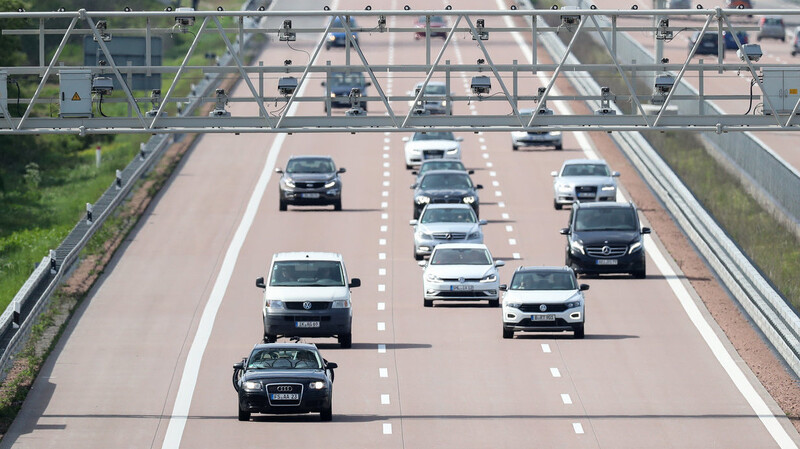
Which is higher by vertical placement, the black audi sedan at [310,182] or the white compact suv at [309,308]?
the black audi sedan at [310,182]

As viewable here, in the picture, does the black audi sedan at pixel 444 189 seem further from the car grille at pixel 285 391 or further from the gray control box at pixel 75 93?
the car grille at pixel 285 391

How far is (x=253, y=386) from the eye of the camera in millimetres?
28391

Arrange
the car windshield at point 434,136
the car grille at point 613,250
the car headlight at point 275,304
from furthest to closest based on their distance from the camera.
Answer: the car windshield at point 434,136 → the car grille at point 613,250 → the car headlight at point 275,304

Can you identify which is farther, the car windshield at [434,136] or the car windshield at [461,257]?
the car windshield at [434,136]

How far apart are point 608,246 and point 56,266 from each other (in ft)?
A: 40.8

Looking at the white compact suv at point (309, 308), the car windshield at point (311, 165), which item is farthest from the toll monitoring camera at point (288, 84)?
the car windshield at point (311, 165)

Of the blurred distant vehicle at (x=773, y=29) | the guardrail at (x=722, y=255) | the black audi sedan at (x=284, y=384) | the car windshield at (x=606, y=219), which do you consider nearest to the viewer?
the black audi sedan at (x=284, y=384)

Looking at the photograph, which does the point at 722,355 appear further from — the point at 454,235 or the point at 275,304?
the point at 454,235

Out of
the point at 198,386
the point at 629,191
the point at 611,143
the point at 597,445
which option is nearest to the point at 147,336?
the point at 198,386

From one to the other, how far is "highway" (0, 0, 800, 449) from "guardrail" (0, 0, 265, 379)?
0.83 meters

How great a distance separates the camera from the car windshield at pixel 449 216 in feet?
148

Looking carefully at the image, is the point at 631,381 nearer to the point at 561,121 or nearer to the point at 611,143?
the point at 561,121

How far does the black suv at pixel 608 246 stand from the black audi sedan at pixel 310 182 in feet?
34.8

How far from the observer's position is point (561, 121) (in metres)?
32.6
